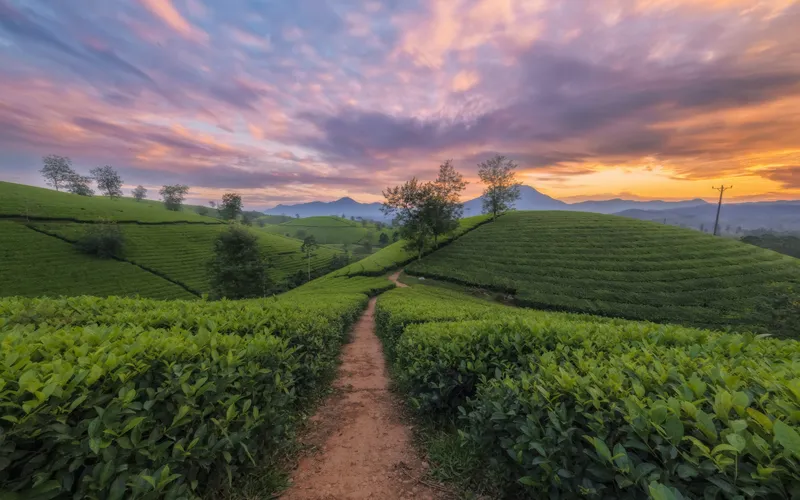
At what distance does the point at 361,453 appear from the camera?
193 inches

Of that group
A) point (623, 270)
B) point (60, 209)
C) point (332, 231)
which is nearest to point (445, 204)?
point (623, 270)

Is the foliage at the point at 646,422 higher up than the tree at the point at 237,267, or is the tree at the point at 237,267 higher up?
the foliage at the point at 646,422

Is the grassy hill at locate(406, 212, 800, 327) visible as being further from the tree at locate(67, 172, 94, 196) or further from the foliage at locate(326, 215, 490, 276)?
the tree at locate(67, 172, 94, 196)

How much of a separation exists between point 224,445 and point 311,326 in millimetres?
4048

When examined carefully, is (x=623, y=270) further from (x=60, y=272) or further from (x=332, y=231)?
(x=332, y=231)

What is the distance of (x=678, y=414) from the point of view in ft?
7.28

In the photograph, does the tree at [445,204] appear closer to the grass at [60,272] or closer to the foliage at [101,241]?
the grass at [60,272]

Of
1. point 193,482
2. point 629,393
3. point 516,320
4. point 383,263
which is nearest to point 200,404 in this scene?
point 193,482

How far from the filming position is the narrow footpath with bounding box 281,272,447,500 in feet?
13.2

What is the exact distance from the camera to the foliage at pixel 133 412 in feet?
7.40

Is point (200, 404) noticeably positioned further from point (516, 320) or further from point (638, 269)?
point (638, 269)

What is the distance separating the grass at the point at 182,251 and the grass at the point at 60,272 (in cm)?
236

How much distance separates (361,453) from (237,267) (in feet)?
119

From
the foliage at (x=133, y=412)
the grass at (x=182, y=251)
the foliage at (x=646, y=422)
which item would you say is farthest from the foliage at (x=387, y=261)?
the foliage at (x=646, y=422)
